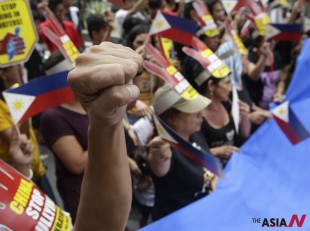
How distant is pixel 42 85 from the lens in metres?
1.46

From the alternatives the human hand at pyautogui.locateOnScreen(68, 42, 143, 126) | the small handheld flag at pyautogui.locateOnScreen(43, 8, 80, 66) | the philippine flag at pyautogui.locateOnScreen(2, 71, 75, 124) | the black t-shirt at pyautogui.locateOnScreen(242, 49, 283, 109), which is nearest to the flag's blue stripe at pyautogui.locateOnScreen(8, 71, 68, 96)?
the philippine flag at pyautogui.locateOnScreen(2, 71, 75, 124)

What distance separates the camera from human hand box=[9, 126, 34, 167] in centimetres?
151

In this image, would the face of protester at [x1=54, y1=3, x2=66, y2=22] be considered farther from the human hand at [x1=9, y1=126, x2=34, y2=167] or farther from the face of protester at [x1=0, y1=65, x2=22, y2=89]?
the human hand at [x1=9, y1=126, x2=34, y2=167]

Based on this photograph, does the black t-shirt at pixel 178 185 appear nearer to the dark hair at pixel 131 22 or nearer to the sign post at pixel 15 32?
the sign post at pixel 15 32

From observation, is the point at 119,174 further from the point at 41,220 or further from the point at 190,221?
the point at 190,221

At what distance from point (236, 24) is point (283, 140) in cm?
208

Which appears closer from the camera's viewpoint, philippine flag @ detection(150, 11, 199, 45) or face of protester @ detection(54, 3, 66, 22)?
philippine flag @ detection(150, 11, 199, 45)

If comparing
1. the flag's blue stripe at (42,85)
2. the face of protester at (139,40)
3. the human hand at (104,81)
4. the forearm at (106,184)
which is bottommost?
the face of protester at (139,40)

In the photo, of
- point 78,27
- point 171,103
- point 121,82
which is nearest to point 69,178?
point 171,103

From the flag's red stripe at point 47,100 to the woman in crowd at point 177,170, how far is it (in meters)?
→ 0.44

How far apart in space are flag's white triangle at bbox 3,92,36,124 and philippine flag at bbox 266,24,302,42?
7.15ft

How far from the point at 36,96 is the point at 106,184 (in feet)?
2.86

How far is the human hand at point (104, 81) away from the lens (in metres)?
0.54

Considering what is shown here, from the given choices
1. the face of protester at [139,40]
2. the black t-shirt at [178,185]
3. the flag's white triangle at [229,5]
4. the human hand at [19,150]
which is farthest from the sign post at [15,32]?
the flag's white triangle at [229,5]
